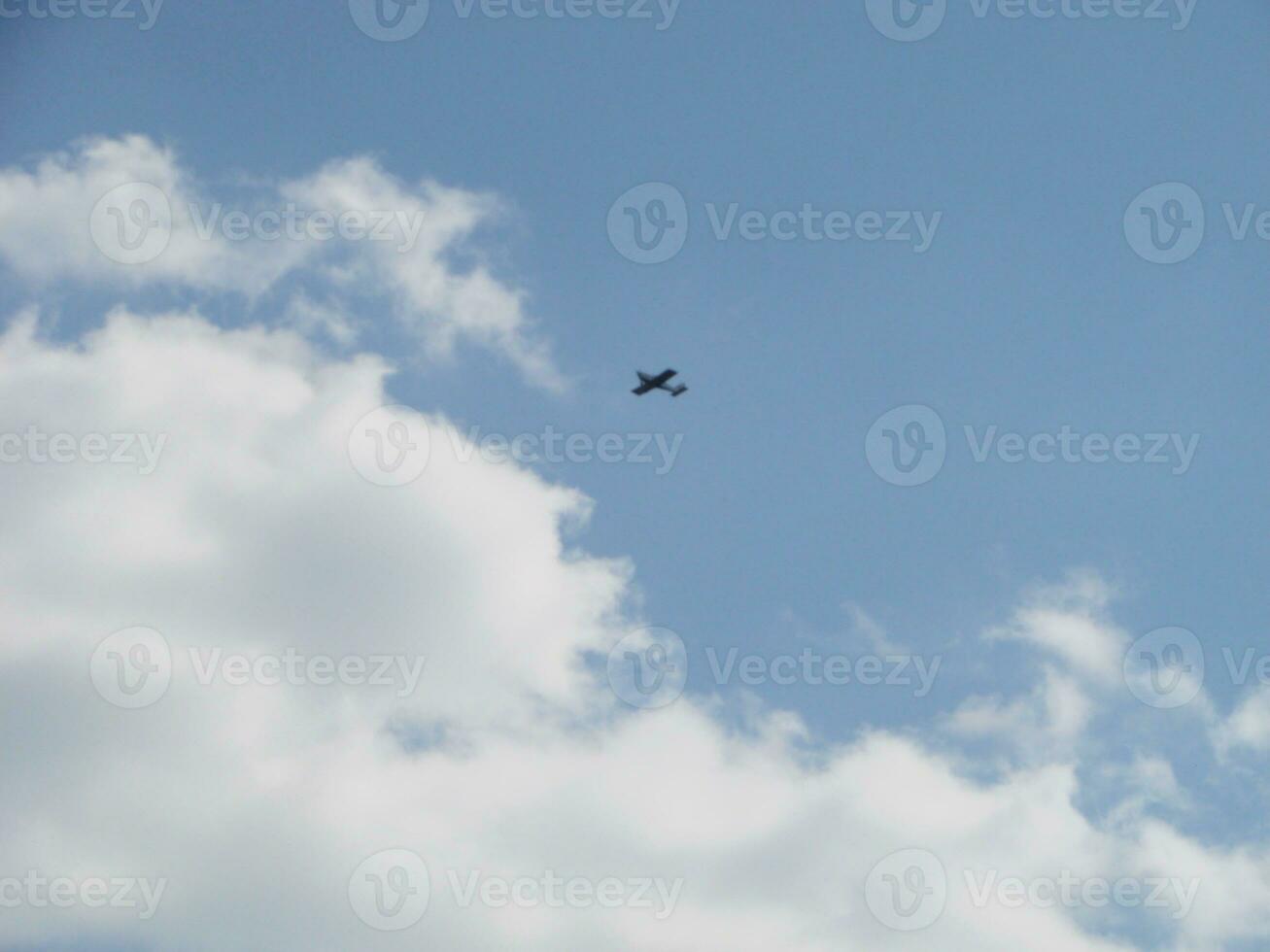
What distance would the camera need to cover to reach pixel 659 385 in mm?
69875

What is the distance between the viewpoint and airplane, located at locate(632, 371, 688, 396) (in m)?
69.4

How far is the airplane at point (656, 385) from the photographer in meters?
69.4

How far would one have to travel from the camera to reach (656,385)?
69750mm
